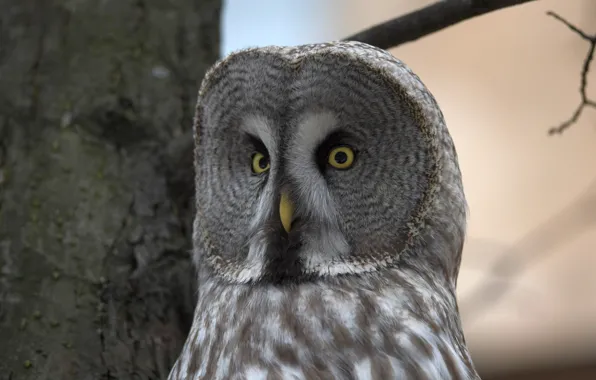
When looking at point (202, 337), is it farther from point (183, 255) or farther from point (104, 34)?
point (104, 34)

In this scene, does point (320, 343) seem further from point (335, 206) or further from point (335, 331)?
point (335, 206)

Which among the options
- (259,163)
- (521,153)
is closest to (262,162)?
(259,163)

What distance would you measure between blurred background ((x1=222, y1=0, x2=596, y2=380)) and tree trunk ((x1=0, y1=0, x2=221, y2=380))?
2.42 m

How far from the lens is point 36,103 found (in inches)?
96.6

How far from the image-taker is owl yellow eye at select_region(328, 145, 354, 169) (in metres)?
2.12

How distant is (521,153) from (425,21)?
391cm

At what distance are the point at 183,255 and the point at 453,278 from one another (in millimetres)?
733

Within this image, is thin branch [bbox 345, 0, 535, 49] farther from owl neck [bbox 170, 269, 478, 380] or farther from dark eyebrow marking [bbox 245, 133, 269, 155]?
owl neck [bbox 170, 269, 478, 380]

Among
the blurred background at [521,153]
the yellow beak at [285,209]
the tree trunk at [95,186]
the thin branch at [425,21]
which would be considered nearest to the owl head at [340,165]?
the yellow beak at [285,209]

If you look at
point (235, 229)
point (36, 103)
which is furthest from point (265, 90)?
point (36, 103)

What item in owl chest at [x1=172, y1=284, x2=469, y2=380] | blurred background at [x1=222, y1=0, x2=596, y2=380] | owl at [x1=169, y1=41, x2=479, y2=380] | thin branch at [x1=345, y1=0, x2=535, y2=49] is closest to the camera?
owl chest at [x1=172, y1=284, x2=469, y2=380]

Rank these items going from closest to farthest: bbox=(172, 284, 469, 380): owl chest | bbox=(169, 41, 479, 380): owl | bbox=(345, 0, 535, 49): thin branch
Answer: bbox=(172, 284, 469, 380): owl chest < bbox=(169, 41, 479, 380): owl < bbox=(345, 0, 535, 49): thin branch

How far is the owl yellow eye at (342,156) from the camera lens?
212 centimetres

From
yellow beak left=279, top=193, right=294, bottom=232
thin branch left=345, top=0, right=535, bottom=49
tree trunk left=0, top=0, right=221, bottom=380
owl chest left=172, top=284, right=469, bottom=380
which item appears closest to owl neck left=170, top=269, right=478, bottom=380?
owl chest left=172, top=284, right=469, bottom=380
